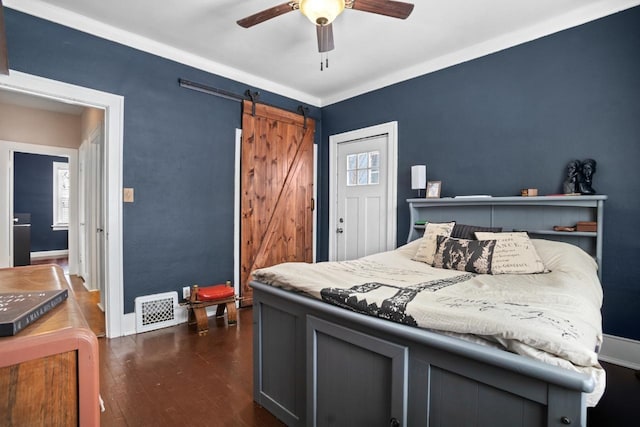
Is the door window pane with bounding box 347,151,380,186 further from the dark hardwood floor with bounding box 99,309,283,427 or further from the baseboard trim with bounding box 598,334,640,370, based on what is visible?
the baseboard trim with bounding box 598,334,640,370

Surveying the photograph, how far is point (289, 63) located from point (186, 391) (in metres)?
3.28

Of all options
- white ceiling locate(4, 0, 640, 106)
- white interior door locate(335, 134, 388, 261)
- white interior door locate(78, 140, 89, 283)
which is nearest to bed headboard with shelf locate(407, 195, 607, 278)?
white interior door locate(335, 134, 388, 261)

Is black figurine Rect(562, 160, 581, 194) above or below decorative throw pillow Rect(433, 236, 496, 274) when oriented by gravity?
above

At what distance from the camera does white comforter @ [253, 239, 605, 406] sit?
0.95 meters

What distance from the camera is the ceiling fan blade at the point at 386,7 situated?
2.03 metres

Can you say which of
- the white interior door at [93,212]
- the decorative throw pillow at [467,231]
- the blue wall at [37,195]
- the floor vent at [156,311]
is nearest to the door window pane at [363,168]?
the decorative throw pillow at [467,231]

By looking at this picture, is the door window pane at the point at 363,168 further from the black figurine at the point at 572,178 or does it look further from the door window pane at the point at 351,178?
the black figurine at the point at 572,178

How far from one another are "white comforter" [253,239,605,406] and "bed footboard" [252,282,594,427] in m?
0.05

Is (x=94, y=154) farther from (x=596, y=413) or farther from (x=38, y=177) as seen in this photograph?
(x=596, y=413)

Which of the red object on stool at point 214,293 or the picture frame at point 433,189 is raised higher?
the picture frame at point 433,189

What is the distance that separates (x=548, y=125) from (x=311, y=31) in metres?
2.26

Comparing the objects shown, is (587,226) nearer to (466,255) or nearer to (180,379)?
(466,255)

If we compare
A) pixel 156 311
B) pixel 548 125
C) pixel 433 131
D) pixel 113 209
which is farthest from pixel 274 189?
pixel 548 125

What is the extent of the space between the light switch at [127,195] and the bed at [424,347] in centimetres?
191
